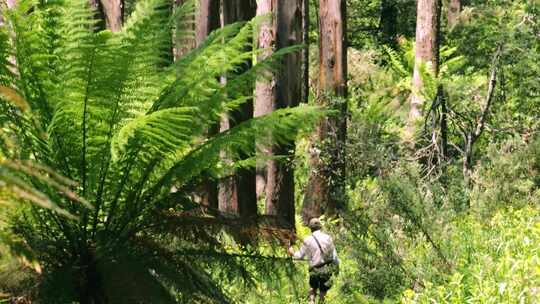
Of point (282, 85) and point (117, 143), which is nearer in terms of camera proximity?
point (117, 143)

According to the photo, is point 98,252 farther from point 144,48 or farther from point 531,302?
point 531,302

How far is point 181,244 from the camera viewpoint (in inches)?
167

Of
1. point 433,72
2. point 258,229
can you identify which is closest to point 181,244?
point 258,229

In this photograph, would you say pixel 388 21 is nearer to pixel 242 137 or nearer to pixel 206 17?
pixel 206 17

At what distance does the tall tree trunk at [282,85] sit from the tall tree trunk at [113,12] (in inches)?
93.9

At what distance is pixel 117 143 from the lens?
3.57 meters

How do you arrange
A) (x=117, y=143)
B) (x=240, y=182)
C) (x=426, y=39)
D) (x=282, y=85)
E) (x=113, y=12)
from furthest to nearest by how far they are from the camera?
(x=426, y=39) < (x=240, y=182) < (x=282, y=85) < (x=113, y=12) < (x=117, y=143)

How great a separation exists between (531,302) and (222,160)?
2137 millimetres

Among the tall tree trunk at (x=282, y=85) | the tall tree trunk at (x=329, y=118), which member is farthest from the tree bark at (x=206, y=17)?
the tall tree trunk at (x=329, y=118)

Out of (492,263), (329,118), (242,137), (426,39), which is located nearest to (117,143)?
(242,137)

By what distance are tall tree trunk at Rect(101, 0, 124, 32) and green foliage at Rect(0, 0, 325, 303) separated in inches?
130

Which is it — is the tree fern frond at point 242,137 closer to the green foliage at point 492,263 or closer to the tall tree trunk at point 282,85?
the green foliage at point 492,263

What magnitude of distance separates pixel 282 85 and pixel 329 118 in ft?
3.68

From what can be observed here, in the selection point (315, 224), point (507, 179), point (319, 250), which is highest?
point (507, 179)
